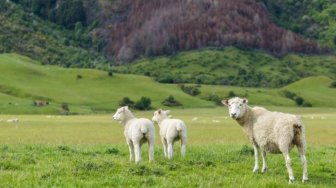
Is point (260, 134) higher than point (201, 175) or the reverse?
higher

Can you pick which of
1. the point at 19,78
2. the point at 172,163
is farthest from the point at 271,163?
the point at 19,78

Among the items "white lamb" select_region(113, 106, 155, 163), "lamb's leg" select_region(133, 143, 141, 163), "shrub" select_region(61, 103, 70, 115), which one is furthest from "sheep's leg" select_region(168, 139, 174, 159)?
"shrub" select_region(61, 103, 70, 115)

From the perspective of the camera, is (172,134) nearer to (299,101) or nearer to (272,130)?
(272,130)

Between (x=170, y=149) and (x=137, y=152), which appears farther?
(x=170, y=149)

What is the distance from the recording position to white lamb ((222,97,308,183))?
18.4 metres

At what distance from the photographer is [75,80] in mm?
194625

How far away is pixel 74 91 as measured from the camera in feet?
593

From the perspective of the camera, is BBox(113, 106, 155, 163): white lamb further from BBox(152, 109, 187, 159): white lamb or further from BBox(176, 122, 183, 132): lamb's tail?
BBox(176, 122, 183, 132): lamb's tail

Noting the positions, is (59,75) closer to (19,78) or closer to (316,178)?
(19,78)

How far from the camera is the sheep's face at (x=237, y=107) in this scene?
20344 mm

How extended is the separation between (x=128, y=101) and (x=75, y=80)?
35.4 metres

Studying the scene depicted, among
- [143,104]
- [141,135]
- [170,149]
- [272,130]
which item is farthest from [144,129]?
[143,104]

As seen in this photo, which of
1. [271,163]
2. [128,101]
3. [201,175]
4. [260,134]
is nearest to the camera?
[201,175]

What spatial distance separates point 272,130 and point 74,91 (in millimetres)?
164858
